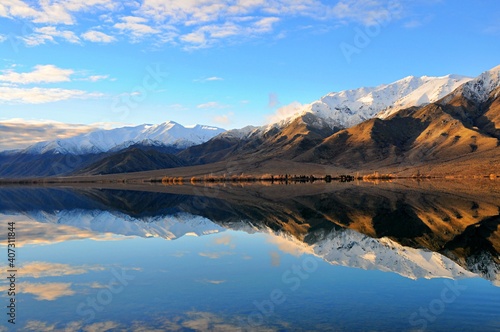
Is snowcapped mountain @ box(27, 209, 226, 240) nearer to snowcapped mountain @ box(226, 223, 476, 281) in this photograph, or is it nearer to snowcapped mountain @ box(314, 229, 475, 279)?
snowcapped mountain @ box(226, 223, 476, 281)

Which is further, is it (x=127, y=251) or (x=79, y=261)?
(x=127, y=251)

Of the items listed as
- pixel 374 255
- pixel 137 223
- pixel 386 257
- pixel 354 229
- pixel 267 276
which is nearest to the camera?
pixel 267 276

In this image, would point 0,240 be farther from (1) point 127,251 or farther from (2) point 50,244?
(1) point 127,251

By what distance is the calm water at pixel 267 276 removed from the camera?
1664cm

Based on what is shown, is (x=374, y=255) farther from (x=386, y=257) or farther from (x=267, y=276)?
(x=267, y=276)

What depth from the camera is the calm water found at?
1664 centimetres

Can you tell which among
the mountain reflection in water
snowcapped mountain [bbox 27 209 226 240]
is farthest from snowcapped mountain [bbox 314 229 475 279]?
snowcapped mountain [bbox 27 209 226 240]

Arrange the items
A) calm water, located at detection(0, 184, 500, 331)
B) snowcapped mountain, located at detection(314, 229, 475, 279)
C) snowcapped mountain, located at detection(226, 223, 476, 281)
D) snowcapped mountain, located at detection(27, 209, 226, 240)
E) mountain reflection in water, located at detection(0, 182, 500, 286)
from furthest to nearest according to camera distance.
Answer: snowcapped mountain, located at detection(27, 209, 226, 240) < mountain reflection in water, located at detection(0, 182, 500, 286) < snowcapped mountain, located at detection(226, 223, 476, 281) < snowcapped mountain, located at detection(314, 229, 475, 279) < calm water, located at detection(0, 184, 500, 331)

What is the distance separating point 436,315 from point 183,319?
356 inches

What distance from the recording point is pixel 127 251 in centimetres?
3241

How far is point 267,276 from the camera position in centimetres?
2330

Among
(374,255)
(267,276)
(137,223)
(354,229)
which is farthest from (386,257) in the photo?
(137,223)

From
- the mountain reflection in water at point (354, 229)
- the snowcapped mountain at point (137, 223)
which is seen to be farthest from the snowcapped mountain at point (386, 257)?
the snowcapped mountain at point (137, 223)

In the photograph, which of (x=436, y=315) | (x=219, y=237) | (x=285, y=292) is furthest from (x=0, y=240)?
(x=436, y=315)
